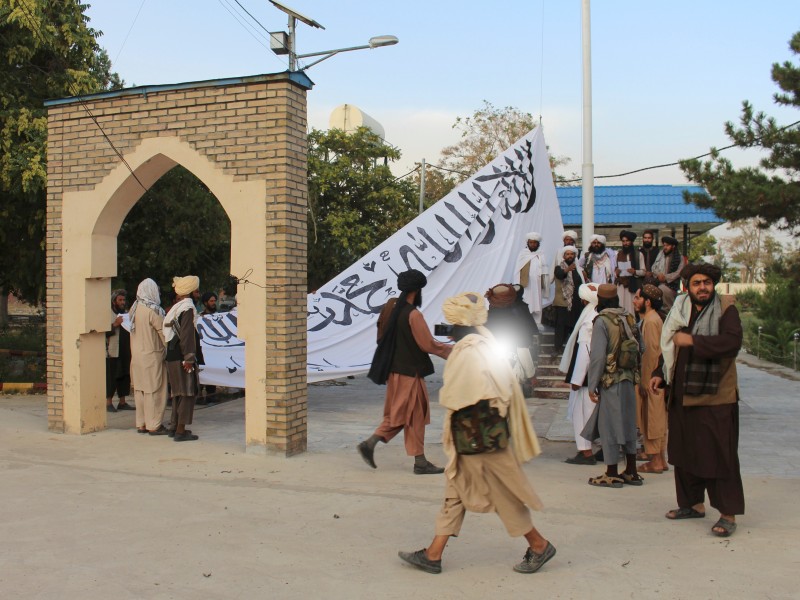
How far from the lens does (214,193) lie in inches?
311

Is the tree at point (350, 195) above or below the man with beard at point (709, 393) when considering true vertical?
above

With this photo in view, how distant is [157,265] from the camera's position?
15.0 m

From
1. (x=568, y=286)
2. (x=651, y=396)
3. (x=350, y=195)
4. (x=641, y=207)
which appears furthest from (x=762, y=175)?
(x=350, y=195)

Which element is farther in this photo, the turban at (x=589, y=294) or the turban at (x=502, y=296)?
the turban at (x=589, y=294)

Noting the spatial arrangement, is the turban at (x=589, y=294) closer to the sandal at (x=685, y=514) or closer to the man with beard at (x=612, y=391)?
the man with beard at (x=612, y=391)

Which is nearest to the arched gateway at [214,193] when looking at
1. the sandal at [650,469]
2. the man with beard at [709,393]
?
the sandal at [650,469]

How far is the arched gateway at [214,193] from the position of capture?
25.2 feet

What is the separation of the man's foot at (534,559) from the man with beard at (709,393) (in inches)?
51.0

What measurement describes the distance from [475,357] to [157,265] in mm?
11615

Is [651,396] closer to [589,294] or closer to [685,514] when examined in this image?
[589,294]

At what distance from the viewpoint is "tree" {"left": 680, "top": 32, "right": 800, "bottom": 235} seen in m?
14.4

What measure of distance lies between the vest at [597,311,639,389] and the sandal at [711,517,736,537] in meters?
1.51

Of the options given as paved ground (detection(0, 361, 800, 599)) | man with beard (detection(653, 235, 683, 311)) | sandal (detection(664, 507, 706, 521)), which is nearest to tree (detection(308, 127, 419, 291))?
man with beard (detection(653, 235, 683, 311))

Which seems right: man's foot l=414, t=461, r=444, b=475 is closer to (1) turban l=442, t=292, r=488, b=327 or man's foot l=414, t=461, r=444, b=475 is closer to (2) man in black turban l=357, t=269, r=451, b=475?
(2) man in black turban l=357, t=269, r=451, b=475
